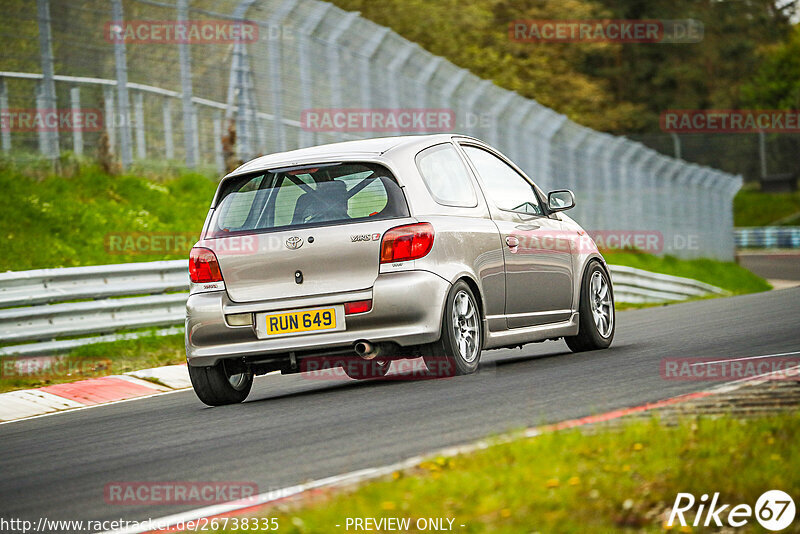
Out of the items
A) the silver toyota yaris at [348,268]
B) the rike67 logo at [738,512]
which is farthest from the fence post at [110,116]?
the rike67 logo at [738,512]

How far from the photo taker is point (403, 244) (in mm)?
8430

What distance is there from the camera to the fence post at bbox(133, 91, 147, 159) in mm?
17734

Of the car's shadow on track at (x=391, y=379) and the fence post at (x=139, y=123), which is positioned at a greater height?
the fence post at (x=139, y=123)

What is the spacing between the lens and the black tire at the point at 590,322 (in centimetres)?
1052

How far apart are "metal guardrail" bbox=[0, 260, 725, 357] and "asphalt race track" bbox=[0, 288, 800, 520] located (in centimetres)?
211

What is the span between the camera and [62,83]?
17156 millimetres

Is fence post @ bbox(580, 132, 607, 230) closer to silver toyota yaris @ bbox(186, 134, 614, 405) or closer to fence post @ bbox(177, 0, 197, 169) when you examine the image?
fence post @ bbox(177, 0, 197, 169)

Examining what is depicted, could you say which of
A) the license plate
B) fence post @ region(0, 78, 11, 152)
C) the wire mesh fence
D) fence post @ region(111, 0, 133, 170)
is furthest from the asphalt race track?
fence post @ region(111, 0, 133, 170)

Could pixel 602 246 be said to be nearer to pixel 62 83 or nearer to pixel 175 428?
pixel 62 83

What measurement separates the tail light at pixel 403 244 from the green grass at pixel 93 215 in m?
6.86

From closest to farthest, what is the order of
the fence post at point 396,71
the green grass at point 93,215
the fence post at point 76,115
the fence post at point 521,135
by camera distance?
1. the green grass at point 93,215
2. the fence post at point 76,115
3. the fence post at point 396,71
4. the fence post at point 521,135

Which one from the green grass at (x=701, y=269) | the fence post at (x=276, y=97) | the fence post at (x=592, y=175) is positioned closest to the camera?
the fence post at (x=276, y=97)

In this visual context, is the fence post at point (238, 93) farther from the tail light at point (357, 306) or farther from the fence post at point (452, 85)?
the tail light at point (357, 306)

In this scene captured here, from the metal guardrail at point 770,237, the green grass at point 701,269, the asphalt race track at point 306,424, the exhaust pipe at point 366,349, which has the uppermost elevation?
the exhaust pipe at point 366,349
